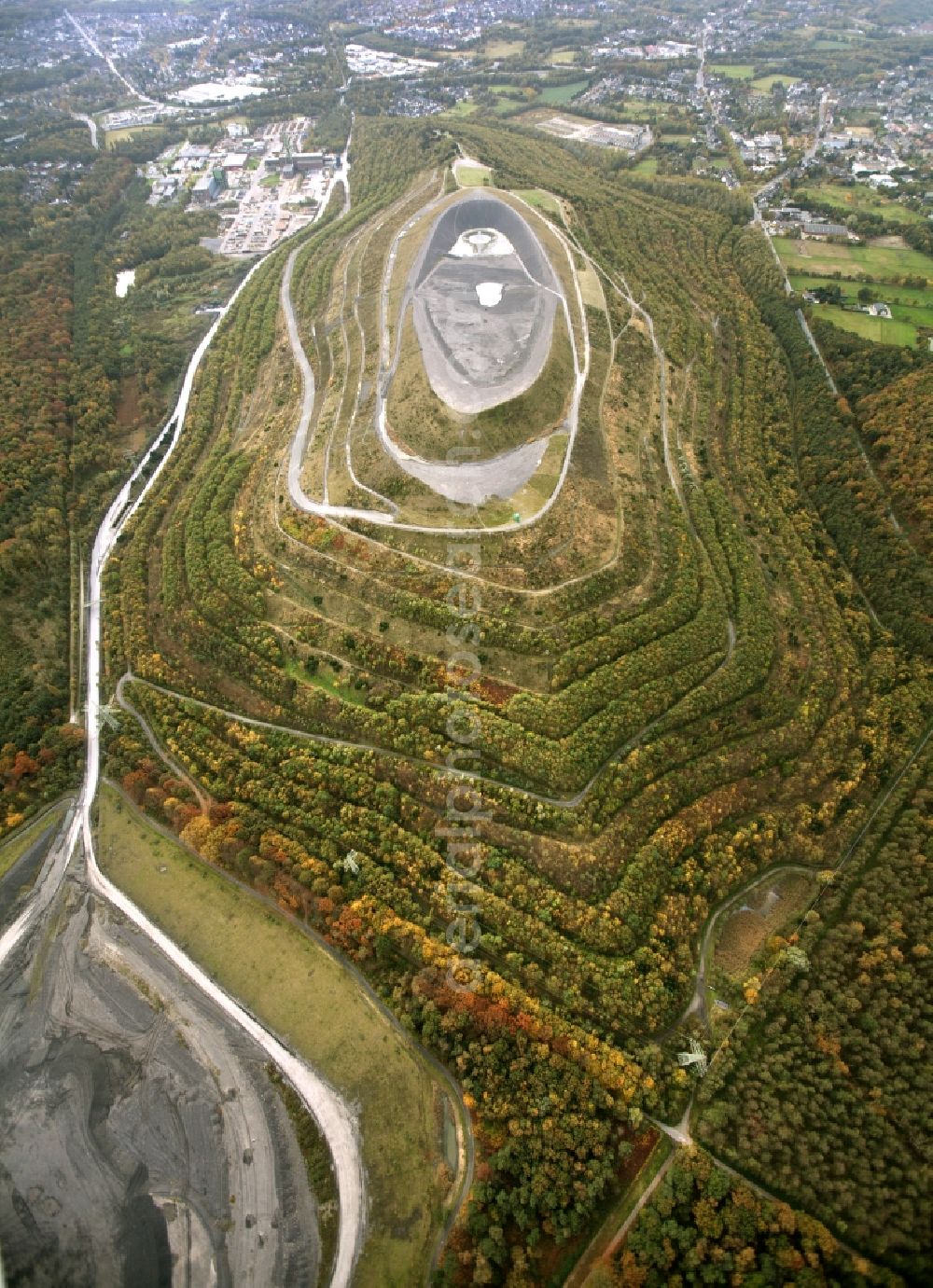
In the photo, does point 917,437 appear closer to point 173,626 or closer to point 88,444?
point 173,626

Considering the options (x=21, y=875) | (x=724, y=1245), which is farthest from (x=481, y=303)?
(x=724, y=1245)

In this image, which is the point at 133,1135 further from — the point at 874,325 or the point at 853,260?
the point at 853,260

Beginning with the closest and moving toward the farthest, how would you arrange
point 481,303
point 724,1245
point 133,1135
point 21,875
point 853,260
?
point 724,1245 → point 133,1135 → point 21,875 → point 481,303 → point 853,260

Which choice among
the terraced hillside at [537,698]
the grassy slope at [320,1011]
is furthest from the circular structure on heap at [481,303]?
the grassy slope at [320,1011]

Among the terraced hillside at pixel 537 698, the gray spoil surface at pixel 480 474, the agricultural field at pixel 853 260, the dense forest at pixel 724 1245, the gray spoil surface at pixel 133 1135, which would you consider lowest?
the gray spoil surface at pixel 133 1135

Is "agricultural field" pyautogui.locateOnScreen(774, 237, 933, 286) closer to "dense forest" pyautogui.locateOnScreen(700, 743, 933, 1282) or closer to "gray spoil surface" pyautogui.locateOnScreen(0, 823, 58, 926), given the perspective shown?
"dense forest" pyautogui.locateOnScreen(700, 743, 933, 1282)

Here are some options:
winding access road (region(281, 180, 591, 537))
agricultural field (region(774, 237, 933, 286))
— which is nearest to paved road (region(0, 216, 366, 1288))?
winding access road (region(281, 180, 591, 537))

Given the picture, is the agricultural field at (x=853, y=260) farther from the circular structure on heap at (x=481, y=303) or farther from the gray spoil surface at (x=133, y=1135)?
the gray spoil surface at (x=133, y=1135)
